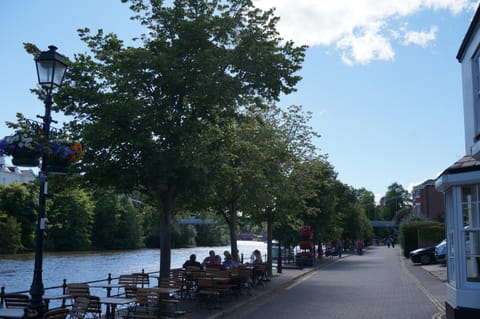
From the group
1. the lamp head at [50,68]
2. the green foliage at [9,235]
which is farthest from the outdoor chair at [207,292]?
the green foliage at [9,235]

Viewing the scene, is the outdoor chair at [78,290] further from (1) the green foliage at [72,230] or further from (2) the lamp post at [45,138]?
(1) the green foliage at [72,230]

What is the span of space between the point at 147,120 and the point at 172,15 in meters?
3.00

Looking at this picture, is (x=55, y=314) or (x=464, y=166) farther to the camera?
(x=464, y=166)

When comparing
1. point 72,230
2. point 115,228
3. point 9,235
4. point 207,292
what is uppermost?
point 115,228

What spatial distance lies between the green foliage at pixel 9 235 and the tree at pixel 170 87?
57709 millimetres

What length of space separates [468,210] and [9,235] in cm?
6421

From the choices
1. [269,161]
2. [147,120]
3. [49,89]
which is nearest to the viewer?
[49,89]

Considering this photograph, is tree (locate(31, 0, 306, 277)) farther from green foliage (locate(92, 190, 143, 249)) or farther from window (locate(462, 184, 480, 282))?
green foliage (locate(92, 190, 143, 249))

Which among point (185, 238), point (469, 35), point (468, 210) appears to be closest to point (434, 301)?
point (468, 210)

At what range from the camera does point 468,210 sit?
13234 millimetres

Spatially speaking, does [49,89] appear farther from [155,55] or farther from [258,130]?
[258,130]

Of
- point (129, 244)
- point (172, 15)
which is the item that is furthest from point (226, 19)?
point (129, 244)

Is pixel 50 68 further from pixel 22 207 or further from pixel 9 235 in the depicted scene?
pixel 22 207

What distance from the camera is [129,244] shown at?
87938mm
